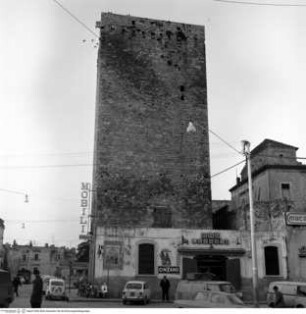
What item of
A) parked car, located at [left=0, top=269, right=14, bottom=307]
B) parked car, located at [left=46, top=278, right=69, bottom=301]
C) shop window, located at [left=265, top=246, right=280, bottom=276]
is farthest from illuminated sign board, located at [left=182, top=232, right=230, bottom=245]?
parked car, located at [left=0, top=269, right=14, bottom=307]

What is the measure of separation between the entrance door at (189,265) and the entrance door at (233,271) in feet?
6.86

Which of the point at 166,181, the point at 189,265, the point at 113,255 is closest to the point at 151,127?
the point at 166,181

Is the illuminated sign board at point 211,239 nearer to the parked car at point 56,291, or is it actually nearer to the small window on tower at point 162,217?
the small window on tower at point 162,217

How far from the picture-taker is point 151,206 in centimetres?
3306

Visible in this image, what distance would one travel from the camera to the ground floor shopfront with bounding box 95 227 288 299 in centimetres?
2802

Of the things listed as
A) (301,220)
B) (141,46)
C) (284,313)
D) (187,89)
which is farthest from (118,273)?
(284,313)

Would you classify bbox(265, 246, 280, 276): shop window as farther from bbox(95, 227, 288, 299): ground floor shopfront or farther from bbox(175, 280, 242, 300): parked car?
bbox(175, 280, 242, 300): parked car

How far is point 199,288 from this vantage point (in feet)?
65.3

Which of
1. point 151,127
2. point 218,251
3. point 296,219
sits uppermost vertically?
point 151,127

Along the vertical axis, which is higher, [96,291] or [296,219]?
[296,219]

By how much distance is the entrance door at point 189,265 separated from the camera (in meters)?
28.5

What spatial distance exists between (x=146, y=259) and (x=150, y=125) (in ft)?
35.2

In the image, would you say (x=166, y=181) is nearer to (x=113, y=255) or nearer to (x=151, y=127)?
(x=151, y=127)

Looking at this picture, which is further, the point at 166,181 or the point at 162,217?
the point at 166,181
